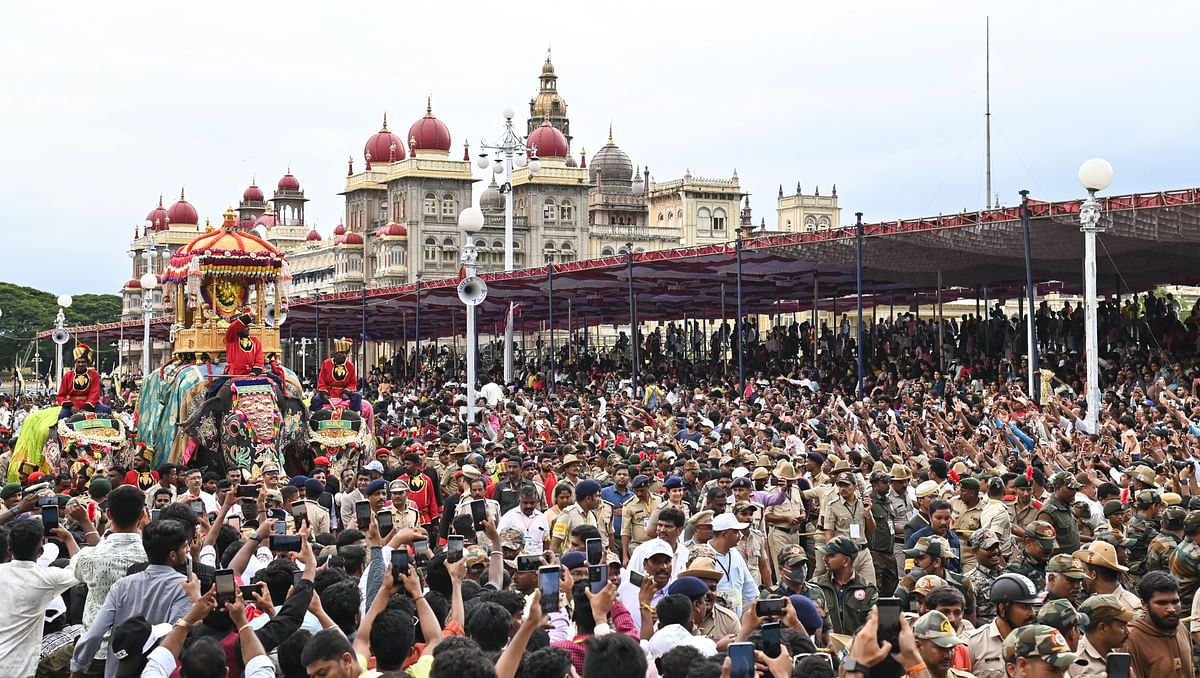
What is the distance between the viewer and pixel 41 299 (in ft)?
344

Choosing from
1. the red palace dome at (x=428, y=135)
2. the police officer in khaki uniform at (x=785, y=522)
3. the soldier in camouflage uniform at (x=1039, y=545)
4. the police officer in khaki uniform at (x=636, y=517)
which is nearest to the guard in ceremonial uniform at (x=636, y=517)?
the police officer in khaki uniform at (x=636, y=517)

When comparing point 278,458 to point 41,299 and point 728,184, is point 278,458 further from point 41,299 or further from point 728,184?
point 41,299

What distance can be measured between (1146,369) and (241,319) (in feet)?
47.0

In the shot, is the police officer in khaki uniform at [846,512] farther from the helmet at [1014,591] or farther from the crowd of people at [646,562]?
the helmet at [1014,591]

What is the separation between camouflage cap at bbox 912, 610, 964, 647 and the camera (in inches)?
232

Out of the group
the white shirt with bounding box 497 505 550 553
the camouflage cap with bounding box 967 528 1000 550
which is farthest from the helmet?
the white shirt with bounding box 497 505 550 553

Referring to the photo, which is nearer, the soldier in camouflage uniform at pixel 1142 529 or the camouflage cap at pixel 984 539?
the camouflage cap at pixel 984 539

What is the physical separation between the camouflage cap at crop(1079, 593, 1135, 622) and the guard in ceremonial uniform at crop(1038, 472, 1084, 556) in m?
3.13

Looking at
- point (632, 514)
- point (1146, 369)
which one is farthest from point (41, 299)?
point (632, 514)

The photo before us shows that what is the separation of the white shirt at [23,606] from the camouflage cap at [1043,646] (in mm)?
4472


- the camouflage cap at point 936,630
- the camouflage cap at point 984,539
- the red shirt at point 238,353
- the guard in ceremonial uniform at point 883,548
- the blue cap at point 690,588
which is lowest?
the guard in ceremonial uniform at point 883,548

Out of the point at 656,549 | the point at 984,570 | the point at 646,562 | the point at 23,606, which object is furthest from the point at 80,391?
the point at 984,570

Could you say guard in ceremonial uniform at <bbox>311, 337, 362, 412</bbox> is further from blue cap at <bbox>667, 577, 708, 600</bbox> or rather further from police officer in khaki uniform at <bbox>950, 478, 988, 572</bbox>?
blue cap at <bbox>667, 577, 708, 600</bbox>

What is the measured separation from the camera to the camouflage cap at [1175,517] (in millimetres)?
8859
